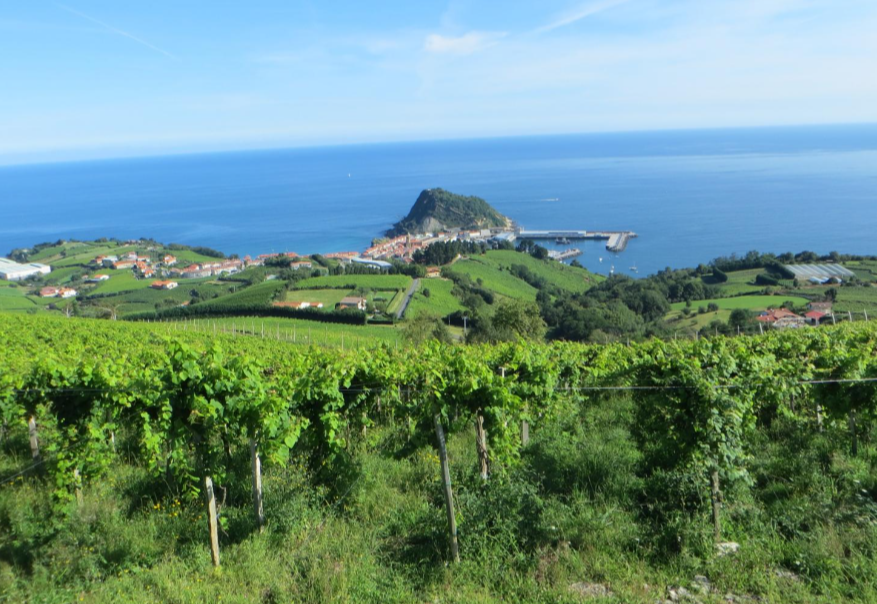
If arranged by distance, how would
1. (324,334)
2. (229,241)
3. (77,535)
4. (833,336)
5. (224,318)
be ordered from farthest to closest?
(229,241) → (224,318) → (324,334) → (833,336) → (77,535)

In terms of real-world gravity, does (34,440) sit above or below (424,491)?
above

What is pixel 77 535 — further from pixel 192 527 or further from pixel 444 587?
pixel 444 587

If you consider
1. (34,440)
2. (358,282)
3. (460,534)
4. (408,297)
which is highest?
(34,440)

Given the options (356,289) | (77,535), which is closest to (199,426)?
(77,535)

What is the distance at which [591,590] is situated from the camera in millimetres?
5559

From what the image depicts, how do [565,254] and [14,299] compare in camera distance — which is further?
[565,254]

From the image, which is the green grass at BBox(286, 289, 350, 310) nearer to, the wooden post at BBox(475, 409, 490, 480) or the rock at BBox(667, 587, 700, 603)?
the wooden post at BBox(475, 409, 490, 480)

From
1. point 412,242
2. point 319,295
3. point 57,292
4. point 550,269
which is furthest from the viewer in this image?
point 412,242

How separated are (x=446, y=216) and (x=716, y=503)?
13005 centimetres

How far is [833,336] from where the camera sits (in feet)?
42.3

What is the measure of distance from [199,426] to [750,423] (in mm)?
6579

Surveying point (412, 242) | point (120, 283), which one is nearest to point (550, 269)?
point (412, 242)

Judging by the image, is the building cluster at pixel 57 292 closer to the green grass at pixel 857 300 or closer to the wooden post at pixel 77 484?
the wooden post at pixel 77 484

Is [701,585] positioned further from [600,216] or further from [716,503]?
[600,216]
